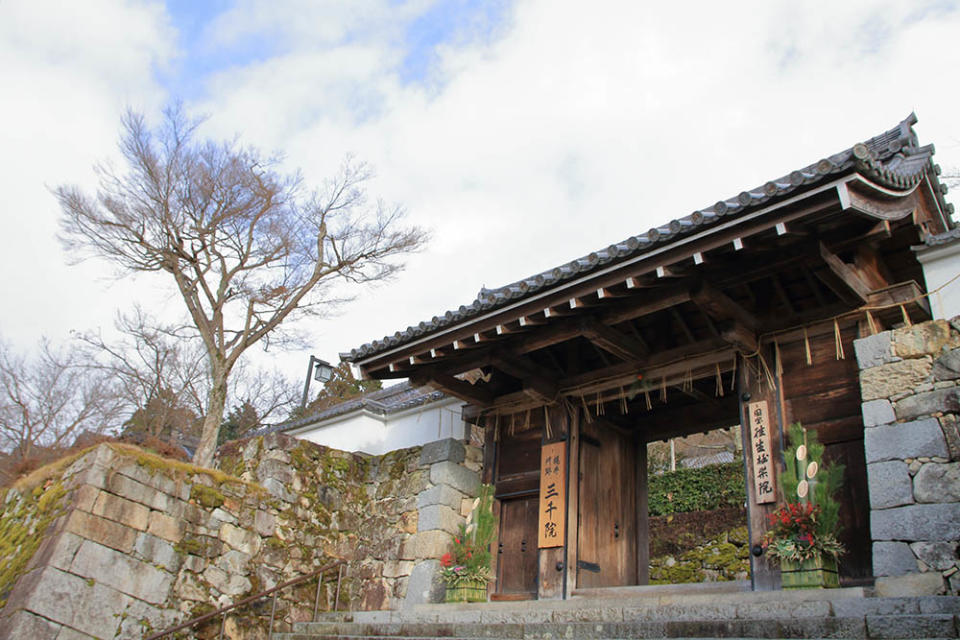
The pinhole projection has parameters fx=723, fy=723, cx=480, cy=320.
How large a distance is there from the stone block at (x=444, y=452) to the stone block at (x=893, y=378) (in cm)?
496

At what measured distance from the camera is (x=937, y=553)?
5.11 metres

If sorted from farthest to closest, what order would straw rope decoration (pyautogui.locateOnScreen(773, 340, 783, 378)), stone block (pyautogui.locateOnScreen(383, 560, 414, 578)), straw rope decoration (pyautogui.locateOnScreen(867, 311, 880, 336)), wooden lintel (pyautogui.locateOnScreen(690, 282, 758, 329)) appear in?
stone block (pyautogui.locateOnScreen(383, 560, 414, 578)) < straw rope decoration (pyautogui.locateOnScreen(773, 340, 783, 378)) < wooden lintel (pyautogui.locateOnScreen(690, 282, 758, 329)) < straw rope decoration (pyautogui.locateOnScreen(867, 311, 880, 336))

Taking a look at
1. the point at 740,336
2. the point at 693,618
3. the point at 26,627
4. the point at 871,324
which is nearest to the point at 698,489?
the point at 740,336

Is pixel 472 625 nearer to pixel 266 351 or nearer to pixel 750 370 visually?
pixel 750 370

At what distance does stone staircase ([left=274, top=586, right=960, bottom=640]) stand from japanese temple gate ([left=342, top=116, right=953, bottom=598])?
82cm

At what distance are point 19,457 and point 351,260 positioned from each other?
1107cm

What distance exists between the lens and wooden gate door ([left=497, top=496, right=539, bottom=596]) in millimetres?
8484

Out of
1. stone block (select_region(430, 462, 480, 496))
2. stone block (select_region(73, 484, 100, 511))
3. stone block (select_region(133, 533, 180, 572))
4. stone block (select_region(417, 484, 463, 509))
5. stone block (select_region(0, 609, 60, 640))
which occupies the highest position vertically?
stone block (select_region(430, 462, 480, 496))

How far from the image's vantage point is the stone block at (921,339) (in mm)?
5785

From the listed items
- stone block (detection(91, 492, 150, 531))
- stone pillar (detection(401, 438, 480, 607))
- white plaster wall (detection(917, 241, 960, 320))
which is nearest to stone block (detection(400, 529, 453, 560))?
stone pillar (detection(401, 438, 480, 607))

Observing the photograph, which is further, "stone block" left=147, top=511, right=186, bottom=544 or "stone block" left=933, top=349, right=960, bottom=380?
"stone block" left=147, top=511, right=186, bottom=544

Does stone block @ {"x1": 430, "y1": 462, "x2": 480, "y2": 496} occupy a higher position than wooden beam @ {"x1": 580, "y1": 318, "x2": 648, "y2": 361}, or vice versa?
Result: wooden beam @ {"x1": 580, "y1": 318, "x2": 648, "y2": 361}

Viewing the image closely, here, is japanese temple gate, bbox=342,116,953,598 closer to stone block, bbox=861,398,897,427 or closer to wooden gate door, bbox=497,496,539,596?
wooden gate door, bbox=497,496,539,596

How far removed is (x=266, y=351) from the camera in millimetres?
15406
